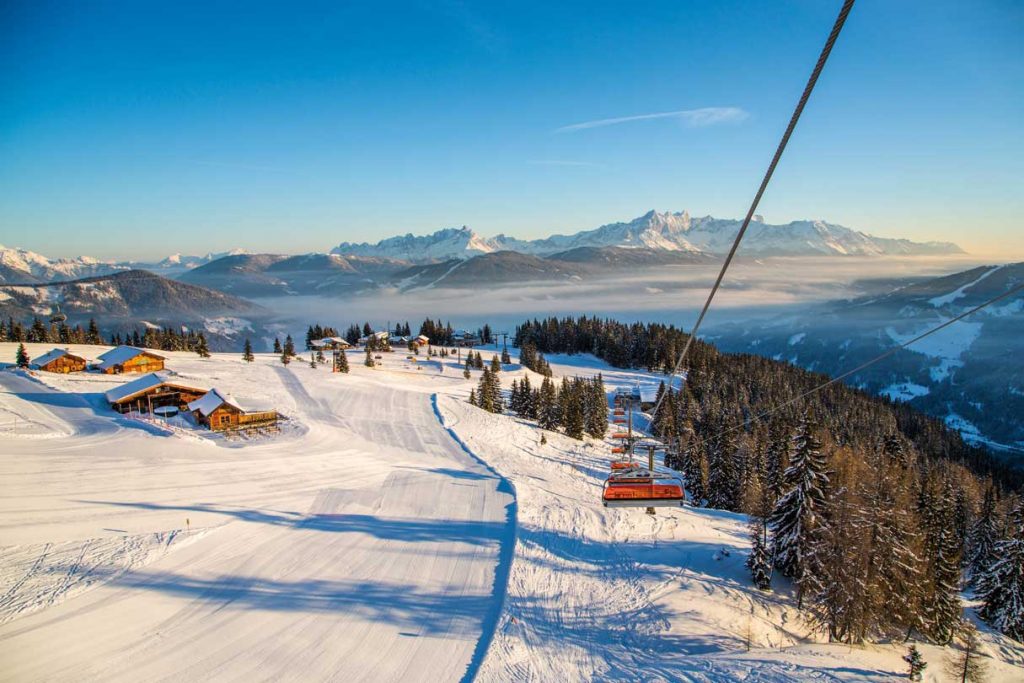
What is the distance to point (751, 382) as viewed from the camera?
9250 centimetres

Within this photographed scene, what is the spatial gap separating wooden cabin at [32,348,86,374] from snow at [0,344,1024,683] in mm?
25498

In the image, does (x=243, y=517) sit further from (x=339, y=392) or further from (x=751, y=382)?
(x=751, y=382)

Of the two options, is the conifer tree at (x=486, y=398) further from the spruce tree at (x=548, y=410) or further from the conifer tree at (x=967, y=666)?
the conifer tree at (x=967, y=666)

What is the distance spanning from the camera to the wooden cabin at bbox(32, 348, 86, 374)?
5303 cm

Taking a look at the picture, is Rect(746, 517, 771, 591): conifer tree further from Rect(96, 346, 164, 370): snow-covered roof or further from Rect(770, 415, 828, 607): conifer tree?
Rect(96, 346, 164, 370): snow-covered roof

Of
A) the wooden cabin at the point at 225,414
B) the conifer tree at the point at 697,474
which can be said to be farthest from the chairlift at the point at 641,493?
the wooden cabin at the point at 225,414

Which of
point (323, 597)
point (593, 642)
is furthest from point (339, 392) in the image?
point (593, 642)

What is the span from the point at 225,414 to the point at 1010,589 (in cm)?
4849

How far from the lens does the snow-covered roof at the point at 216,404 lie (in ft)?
123

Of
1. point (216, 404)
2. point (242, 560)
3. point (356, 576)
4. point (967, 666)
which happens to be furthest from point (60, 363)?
point (967, 666)

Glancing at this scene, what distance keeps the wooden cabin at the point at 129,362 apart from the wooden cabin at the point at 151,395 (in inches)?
592

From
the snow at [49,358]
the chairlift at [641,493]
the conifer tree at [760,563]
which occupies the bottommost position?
the conifer tree at [760,563]

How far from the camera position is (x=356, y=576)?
59.9 ft

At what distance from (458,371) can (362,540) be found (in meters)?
65.0
